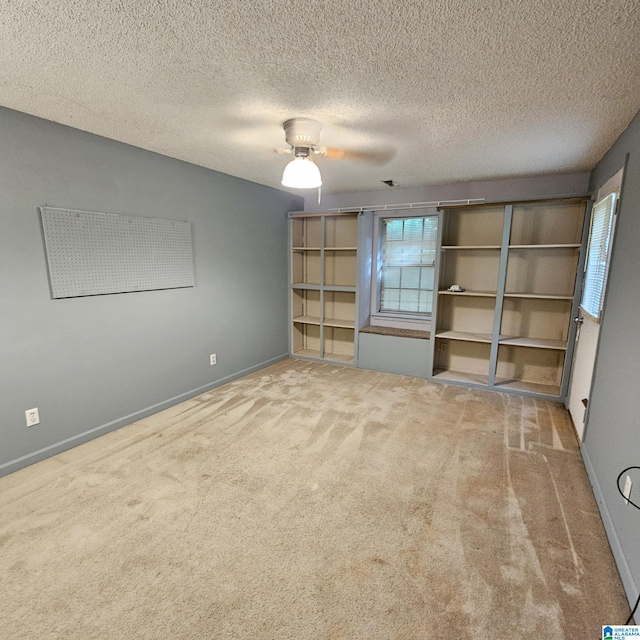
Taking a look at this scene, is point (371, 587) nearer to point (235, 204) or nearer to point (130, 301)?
point (130, 301)

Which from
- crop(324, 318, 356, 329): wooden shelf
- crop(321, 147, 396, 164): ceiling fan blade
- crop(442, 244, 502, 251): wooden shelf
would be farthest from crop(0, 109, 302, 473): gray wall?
crop(442, 244, 502, 251): wooden shelf

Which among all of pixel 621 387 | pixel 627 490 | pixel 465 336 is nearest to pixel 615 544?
pixel 627 490

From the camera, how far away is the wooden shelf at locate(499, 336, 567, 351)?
3471mm

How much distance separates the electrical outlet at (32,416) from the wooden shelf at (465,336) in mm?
3737

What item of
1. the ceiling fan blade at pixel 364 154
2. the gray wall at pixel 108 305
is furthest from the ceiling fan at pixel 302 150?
the gray wall at pixel 108 305

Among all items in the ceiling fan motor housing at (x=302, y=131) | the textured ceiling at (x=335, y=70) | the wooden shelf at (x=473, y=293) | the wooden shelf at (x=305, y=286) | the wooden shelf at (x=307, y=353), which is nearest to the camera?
the textured ceiling at (x=335, y=70)

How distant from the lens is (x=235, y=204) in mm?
3824

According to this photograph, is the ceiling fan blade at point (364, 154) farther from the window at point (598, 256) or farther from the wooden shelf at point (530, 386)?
the wooden shelf at point (530, 386)

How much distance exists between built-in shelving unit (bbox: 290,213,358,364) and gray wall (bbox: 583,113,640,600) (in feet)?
8.80

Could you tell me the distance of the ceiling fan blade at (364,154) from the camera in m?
2.76

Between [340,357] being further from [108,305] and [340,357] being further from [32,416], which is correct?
[32,416]

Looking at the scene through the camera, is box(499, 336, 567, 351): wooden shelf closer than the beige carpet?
No

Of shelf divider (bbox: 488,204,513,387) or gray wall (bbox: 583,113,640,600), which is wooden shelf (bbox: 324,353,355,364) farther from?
gray wall (bbox: 583,113,640,600)

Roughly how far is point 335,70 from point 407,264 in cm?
313
